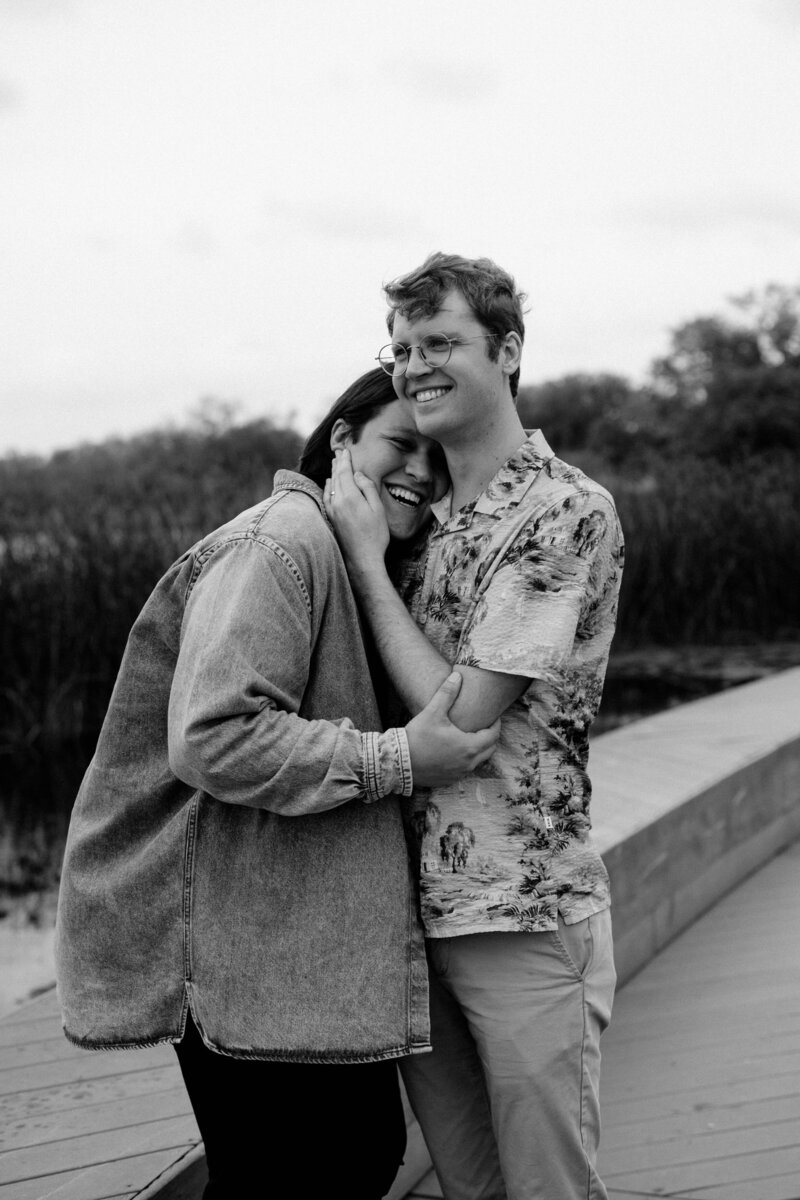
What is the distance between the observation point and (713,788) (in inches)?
145

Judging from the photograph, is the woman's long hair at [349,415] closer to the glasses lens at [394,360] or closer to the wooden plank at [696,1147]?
the glasses lens at [394,360]

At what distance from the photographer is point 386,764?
1.49 metres

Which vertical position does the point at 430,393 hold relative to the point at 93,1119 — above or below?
→ above

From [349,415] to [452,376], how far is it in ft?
0.66

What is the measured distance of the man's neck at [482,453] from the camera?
170 cm

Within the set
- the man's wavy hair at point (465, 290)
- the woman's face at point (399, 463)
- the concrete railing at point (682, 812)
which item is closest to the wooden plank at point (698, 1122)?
the concrete railing at point (682, 812)

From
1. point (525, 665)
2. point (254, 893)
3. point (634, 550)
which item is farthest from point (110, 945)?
point (634, 550)

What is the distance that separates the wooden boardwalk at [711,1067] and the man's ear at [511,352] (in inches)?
58.3

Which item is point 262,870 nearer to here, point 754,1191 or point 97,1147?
point 97,1147

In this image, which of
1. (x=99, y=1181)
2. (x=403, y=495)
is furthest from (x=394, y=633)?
(x=99, y=1181)

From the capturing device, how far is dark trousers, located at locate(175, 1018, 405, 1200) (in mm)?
1530

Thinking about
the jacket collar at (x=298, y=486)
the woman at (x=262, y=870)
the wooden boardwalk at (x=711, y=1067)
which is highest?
the jacket collar at (x=298, y=486)

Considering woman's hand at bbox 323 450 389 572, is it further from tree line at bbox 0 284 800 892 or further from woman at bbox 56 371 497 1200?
tree line at bbox 0 284 800 892

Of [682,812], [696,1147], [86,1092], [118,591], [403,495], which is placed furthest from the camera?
[118,591]
